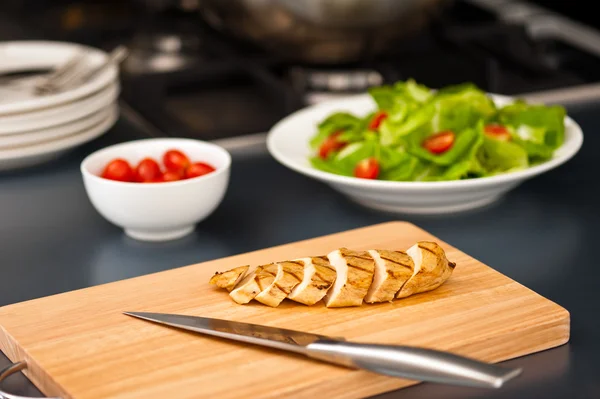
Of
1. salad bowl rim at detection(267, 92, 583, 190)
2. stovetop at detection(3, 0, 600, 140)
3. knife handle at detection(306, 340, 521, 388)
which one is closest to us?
knife handle at detection(306, 340, 521, 388)

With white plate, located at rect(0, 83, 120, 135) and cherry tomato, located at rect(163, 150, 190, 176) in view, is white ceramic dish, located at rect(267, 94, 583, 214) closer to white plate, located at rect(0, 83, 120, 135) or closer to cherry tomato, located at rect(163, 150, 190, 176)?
cherry tomato, located at rect(163, 150, 190, 176)

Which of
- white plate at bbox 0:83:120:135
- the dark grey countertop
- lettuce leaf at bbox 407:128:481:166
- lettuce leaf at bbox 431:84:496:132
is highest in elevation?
lettuce leaf at bbox 431:84:496:132

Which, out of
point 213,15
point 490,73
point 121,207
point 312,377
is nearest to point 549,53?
point 490,73

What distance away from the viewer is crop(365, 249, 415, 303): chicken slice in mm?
1051

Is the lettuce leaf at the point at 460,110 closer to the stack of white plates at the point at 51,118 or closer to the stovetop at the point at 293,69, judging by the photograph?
the stovetop at the point at 293,69

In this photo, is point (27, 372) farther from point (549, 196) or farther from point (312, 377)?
point (549, 196)

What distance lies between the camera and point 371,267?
1.06 metres

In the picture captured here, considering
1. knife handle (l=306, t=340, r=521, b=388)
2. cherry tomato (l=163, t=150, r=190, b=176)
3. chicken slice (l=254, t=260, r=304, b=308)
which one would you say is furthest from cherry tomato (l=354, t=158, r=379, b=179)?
knife handle (l=306, t=340, r=521, b=388)

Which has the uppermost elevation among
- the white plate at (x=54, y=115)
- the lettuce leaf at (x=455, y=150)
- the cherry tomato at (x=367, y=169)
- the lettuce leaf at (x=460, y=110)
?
the lettuce leaf at (x=460, y=110)

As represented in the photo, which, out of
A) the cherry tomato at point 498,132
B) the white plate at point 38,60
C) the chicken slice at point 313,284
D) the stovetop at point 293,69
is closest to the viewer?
the chicken slice at point 313,284

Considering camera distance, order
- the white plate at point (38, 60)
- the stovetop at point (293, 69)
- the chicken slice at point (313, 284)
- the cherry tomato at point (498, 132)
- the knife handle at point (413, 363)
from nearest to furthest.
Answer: the knife handle at point (413, 363) < the chicken slice at point (313, 284) < the cherry tomato at point (498, 132) < the white plate at point (38, 60) < the stovetop at point (293, 69)

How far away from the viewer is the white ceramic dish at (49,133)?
1.46 metres

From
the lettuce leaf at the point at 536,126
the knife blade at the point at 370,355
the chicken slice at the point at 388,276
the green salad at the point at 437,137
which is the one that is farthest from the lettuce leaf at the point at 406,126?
the knife blade at the point at 370,355

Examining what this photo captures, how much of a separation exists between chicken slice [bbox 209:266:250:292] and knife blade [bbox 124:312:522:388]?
66 millimetres
